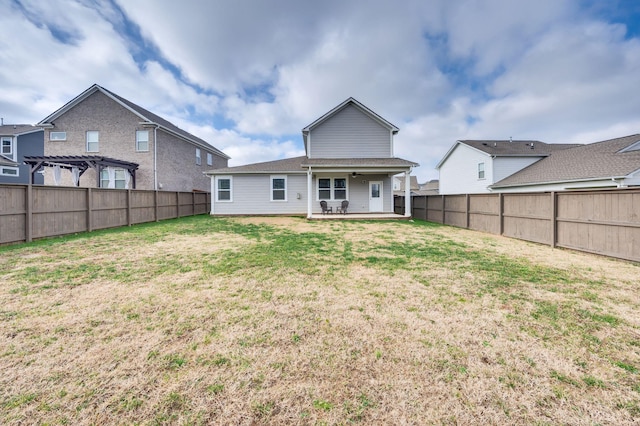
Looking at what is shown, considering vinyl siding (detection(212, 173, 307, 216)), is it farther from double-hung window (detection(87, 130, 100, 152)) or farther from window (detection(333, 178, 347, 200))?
double-hung window (detection(87, 130, 100, 152))

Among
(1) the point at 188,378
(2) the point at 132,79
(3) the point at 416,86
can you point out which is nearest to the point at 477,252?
(1) the point at 188,378

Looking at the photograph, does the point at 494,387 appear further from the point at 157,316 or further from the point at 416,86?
the point at 416,86

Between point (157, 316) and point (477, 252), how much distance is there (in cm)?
667

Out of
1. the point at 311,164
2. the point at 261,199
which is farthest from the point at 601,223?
the point at 261,199

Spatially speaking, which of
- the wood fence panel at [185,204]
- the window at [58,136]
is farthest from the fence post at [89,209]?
the window at [58,136]

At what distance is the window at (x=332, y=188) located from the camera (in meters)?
15.9

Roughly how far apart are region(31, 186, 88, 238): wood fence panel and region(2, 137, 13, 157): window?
2507 cm

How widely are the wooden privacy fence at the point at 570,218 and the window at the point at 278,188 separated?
10662 mm

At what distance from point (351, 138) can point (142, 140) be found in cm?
1454

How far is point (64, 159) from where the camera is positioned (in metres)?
15.0

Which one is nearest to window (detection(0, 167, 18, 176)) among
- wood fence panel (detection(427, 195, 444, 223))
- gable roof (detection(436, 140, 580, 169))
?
wood fence panel (detection(427, 195, 444, 223))

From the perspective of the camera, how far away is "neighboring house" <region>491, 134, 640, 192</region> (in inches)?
447

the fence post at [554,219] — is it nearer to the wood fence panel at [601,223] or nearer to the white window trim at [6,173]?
the wood fence panel at [601,223]

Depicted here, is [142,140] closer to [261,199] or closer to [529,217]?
[261,199]
